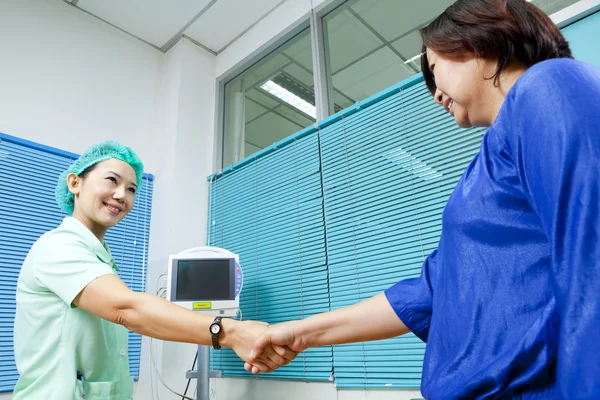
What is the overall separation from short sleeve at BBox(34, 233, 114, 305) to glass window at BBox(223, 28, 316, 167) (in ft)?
5.52

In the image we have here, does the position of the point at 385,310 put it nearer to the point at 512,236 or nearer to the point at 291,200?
the point at 512,236

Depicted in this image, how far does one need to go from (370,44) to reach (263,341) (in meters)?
2.07

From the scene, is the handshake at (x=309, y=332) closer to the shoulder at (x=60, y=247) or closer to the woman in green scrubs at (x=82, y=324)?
the woman in green scrubs at (x=82, y=324)

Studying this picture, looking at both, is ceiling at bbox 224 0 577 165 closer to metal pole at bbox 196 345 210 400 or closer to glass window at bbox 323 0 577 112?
glass window at bbox 323 0 577 112

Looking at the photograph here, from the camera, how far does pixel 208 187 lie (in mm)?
3098

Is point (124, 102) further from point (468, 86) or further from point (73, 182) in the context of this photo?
point (468, 86)

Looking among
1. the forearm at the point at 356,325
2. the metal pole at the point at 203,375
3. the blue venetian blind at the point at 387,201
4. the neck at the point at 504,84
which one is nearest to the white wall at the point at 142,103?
the metal pole at the point at 203,375

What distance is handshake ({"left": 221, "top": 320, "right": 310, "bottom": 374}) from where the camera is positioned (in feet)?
4.17

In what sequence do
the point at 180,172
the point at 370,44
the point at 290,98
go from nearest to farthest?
the point at 370,44 → the point at 180,172 → the point at 290,98

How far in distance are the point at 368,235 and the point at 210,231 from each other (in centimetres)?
136

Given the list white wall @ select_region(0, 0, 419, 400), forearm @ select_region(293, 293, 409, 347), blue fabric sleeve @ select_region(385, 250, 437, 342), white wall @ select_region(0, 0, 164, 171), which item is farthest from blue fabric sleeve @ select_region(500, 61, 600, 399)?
white wall @ select_region(0, 0, 164, 171)

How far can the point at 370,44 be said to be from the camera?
267 cm

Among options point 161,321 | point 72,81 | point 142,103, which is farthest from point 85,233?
point 142,103

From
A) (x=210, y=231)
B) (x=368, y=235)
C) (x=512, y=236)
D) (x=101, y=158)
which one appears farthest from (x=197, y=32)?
(x=512, y=236)
